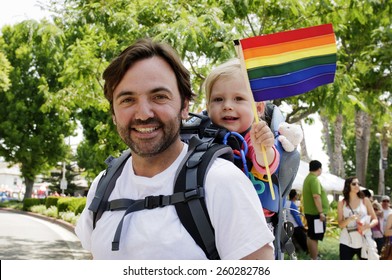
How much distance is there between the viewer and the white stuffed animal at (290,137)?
110 inches

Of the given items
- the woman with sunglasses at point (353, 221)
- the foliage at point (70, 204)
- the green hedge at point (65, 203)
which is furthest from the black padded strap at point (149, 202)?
the foliage at point (70, 204)

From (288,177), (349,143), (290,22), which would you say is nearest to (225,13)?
(290,22)

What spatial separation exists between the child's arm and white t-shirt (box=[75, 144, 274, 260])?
419mm

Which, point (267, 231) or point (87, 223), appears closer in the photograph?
point (267, 231)

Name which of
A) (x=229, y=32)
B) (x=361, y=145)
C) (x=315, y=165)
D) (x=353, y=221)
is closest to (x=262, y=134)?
(x=229, y=32)

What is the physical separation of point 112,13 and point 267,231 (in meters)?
7.52

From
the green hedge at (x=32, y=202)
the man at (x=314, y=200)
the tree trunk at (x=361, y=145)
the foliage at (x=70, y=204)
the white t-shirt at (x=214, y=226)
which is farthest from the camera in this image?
the green hedge at (x=32, y=202)

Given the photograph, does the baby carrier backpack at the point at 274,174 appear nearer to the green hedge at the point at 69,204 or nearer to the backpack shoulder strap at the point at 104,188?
the backpack shoulder strap at the point at 104,188

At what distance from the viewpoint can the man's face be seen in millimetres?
1871

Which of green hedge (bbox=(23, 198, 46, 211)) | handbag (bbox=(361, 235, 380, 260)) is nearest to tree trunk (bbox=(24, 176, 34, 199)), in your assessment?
green hedge (bbox=(23, 198, 46, 211))

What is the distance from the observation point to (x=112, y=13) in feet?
28.8

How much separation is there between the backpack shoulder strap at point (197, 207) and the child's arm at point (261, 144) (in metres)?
0.42

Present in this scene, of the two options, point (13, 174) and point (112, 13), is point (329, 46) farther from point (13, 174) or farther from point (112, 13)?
point (13, 174)

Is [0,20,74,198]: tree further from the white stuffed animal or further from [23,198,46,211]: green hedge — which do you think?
the white stuffed animal
